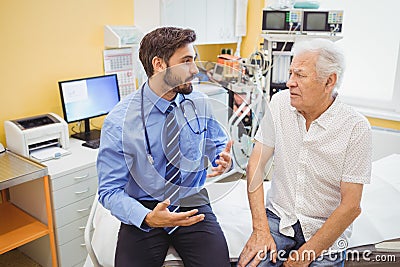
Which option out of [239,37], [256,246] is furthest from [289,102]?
[239,37]

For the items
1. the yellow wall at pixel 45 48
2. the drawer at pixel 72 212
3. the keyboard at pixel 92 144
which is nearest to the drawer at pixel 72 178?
the drawer at pixel 72 212

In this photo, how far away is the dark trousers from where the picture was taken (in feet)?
4.63

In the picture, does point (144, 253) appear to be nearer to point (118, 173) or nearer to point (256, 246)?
point (118, 173)

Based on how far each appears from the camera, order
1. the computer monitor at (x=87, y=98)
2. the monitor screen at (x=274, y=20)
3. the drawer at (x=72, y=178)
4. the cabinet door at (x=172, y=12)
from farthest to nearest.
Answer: the cabinet door at (x=172, y=12), the monitor screen at (x=274, y=20), the computer monitor at (x=87, y=98), the drawer at (x=72, y=178)

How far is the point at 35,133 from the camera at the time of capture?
2.16 m

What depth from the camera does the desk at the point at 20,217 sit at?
1.91 metres

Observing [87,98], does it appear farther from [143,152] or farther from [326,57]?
[326,57]

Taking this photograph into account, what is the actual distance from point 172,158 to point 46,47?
1.42m

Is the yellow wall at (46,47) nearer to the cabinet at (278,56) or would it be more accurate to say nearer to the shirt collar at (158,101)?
the cabinet at (278,56)

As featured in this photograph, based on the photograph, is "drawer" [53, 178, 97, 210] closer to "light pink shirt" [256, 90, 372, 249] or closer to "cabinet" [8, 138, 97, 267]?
"cabinet" [8, 138, 97, 267]

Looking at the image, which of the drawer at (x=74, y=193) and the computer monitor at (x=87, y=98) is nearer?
the drawer at (x=74, y=193)

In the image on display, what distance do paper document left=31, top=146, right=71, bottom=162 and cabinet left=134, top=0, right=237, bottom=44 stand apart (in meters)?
1.17

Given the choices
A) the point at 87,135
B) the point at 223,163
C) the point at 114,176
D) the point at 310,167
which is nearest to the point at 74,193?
the point at 87,135

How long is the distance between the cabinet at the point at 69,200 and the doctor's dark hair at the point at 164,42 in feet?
3.10
